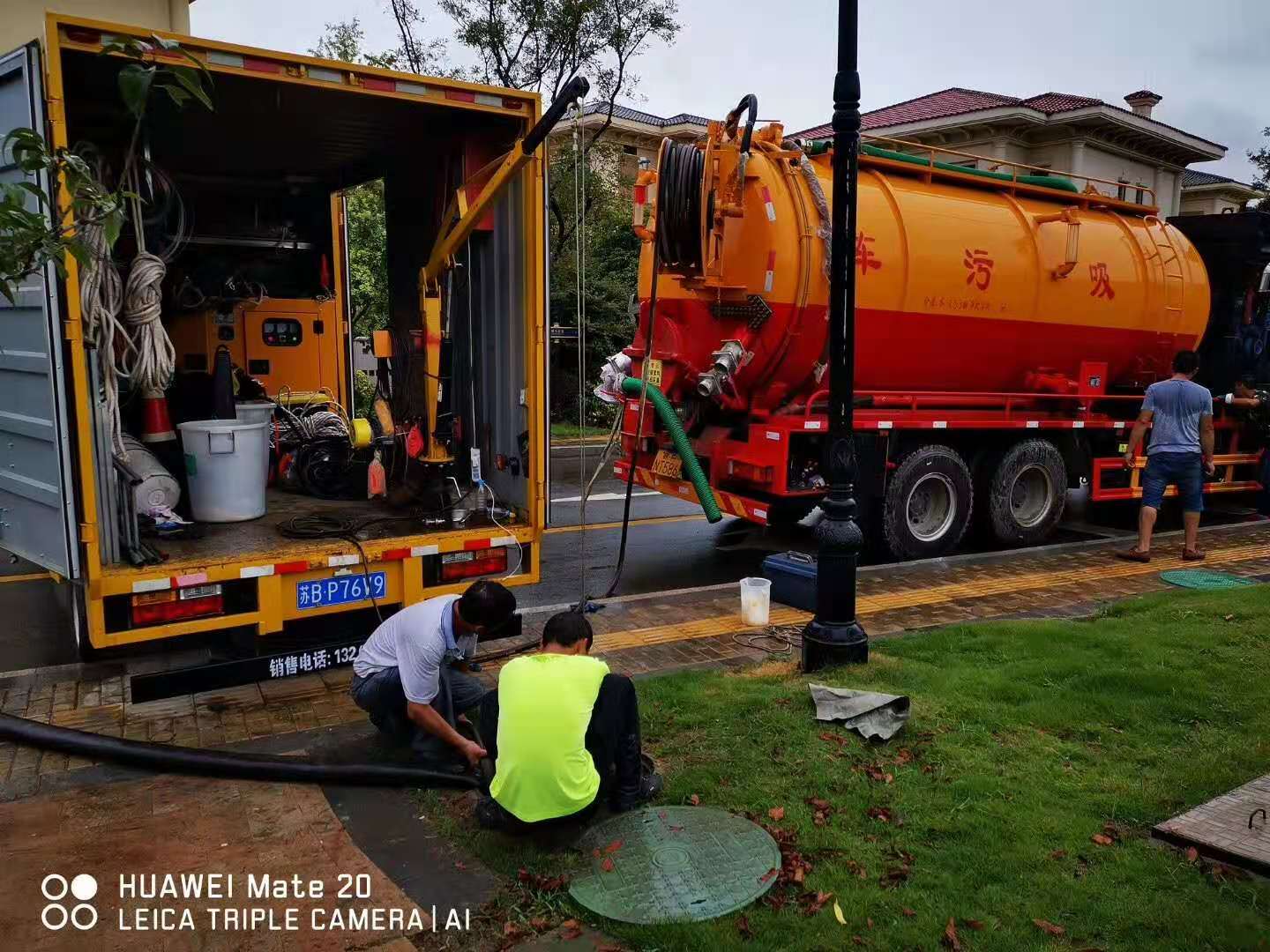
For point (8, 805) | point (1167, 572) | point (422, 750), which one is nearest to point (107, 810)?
point (8, 805)

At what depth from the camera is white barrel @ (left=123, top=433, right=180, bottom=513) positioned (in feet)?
17.0

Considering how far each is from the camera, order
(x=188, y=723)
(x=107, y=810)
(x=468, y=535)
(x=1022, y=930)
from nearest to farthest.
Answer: (x=1022, y=930) < (x=107, y=810) < (x=188, y=723) < (x=468, y=535)

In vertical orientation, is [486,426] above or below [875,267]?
below

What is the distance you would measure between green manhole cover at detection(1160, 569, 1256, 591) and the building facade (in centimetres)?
1427

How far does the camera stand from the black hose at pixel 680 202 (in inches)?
303

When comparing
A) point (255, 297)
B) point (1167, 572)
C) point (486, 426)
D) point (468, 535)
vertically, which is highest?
point (255, 297)

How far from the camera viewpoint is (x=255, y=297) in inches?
300

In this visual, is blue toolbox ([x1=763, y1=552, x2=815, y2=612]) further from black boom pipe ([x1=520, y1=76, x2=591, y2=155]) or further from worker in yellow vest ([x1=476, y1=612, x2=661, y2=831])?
black boom pipe ([x1=520, y1=76, x2=591, y2=155])

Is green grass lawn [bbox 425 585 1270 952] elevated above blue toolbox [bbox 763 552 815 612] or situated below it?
below

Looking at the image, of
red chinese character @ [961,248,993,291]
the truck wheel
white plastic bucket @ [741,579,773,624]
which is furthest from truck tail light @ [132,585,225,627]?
red chinese character @ [961,248,993,291]

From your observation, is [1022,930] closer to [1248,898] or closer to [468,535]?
[1248,898]

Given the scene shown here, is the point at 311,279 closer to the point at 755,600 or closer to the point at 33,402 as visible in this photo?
the point at 33,402

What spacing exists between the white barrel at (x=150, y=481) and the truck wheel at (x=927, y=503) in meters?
5.81

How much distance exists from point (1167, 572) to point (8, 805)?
8.55 metres
